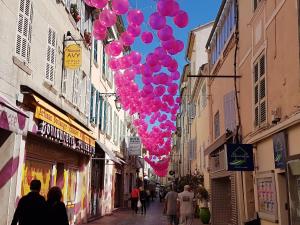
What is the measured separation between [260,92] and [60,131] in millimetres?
6063

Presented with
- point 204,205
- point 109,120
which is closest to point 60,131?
point 204,205

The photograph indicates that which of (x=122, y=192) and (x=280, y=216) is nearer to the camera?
(x=280, y=216)

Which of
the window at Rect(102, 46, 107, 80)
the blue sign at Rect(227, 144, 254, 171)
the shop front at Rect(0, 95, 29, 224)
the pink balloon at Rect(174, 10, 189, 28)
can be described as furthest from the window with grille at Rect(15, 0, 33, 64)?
the window at Rect(102, 46, 107, 80)

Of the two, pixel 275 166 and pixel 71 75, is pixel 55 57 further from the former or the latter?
pixel 275 166

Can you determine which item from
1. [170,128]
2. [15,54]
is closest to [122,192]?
[170,128]

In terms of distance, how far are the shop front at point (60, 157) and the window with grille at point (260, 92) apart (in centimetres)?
561

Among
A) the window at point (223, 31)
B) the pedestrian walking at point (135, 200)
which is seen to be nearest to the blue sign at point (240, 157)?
the window at point (223, 31)

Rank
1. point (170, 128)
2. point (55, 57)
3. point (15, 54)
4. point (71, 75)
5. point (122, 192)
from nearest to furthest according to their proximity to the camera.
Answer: point (15, 54), point (55, 57), point (71, 75), point (170, 128), point (122, 192)

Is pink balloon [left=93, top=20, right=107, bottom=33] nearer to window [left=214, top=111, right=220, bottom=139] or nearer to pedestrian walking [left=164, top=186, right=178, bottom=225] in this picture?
pedestrian walking [left=164, top=186, right=178, bottom=225]

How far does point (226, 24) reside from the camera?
16.9 metres

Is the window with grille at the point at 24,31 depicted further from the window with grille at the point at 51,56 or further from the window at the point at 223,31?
the window at the point at 223,31

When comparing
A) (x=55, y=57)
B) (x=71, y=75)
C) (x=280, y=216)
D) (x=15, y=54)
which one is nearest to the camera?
(x=280, y=216)

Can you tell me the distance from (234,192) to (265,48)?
5.64m

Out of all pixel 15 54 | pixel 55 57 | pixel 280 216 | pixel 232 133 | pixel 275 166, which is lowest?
pixel 280 216
